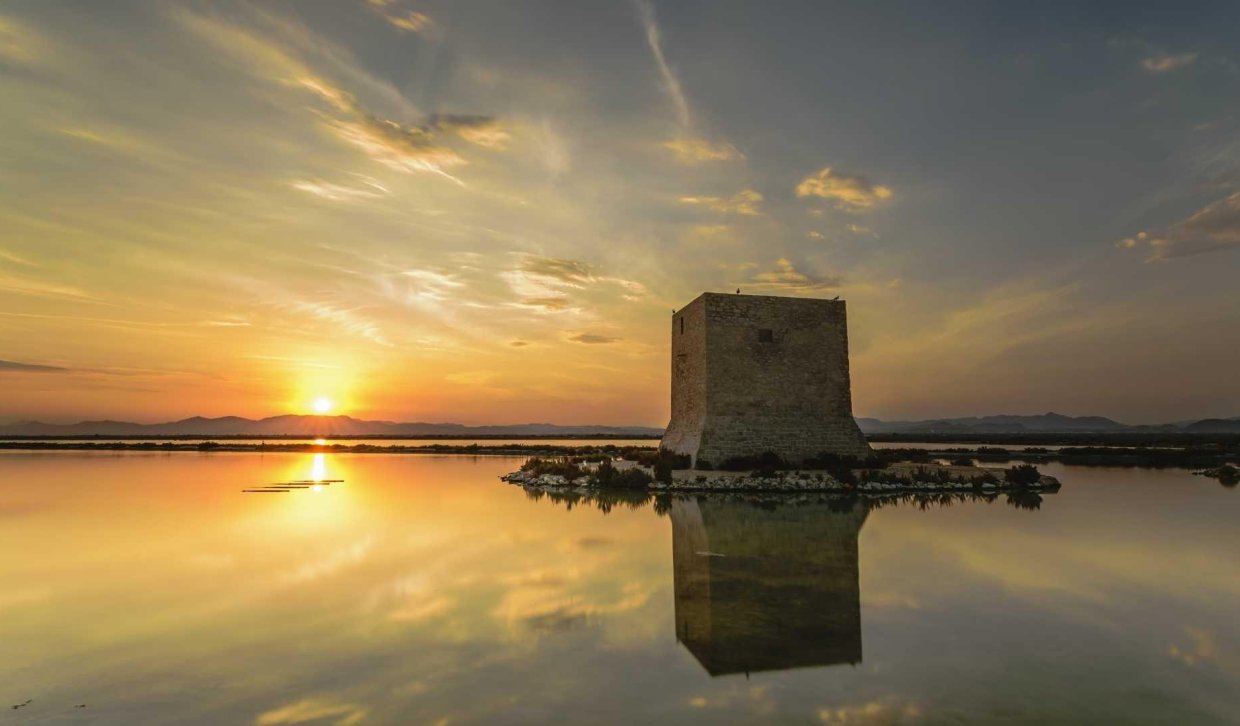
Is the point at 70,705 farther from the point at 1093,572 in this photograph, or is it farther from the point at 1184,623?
Answer: the point at 1093,572

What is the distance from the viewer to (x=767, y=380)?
22.3 metres

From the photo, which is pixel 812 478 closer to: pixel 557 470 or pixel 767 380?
pixel 767 380

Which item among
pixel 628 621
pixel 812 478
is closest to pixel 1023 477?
pixel 812 478

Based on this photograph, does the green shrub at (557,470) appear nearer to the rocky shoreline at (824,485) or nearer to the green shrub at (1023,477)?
the rocky shoreline at (824,485)

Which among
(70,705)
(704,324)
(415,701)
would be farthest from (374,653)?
(704,324)

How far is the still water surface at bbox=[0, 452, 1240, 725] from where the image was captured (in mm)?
4320

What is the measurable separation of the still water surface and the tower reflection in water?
47 millimetres

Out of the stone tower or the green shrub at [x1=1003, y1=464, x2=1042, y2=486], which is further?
the stone tower

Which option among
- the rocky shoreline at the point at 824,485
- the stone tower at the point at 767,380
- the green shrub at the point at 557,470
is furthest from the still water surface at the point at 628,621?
the green shrub at the point at 557,470

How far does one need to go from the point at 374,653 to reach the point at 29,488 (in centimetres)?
2370

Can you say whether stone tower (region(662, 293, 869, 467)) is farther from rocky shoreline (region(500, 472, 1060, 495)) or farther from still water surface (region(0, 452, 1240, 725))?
still water surface (region(0, 452, 1240, 725))

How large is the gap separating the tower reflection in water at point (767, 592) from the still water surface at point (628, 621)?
1.9 inches

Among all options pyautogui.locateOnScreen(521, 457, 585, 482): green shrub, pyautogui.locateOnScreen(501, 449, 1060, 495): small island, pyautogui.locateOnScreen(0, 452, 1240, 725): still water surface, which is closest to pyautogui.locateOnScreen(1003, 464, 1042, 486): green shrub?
pyautogui.locateOnScreen(501, 449, 1060, 495): small island

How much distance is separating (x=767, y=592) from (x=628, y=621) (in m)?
1.82
